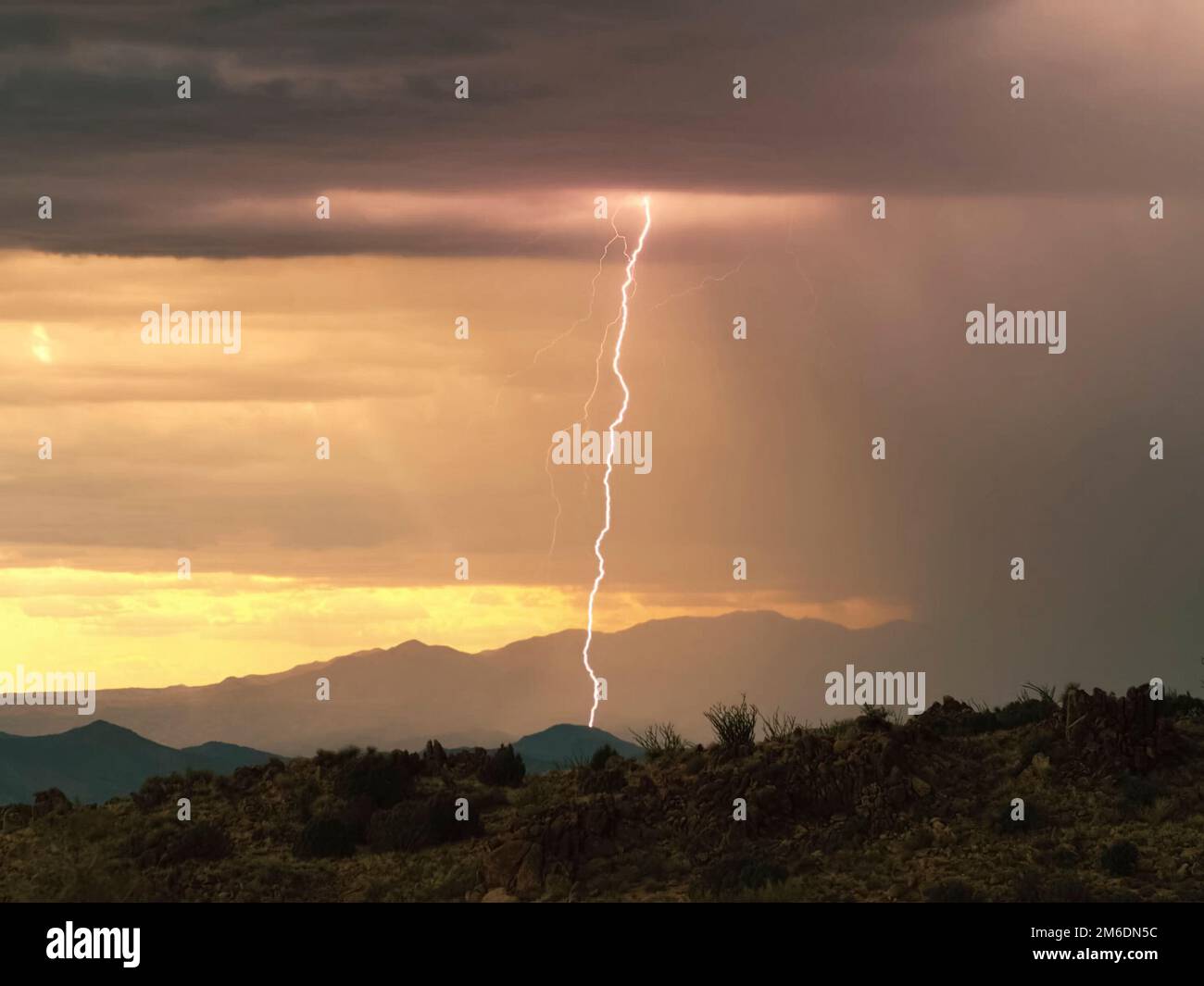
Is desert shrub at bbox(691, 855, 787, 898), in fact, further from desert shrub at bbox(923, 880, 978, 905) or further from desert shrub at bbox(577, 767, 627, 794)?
desert shrub at bbox(577, 767, 627, 794)

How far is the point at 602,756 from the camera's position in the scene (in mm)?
48844

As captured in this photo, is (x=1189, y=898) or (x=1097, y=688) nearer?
(x=1189, y=898)

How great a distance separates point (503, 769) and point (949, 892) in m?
13.7

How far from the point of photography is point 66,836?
4788 centimetres

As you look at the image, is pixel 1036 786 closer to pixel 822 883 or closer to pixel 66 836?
pixel 822 883

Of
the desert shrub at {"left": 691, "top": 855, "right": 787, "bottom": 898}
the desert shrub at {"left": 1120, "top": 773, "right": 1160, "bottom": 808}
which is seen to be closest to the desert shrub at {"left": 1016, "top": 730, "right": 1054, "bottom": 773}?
the desert shrub at {"left": 1120, "top": 773, "right": 1160, "bottom": 808}

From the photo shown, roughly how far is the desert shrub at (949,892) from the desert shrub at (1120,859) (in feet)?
9.78

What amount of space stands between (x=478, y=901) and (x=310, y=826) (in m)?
6.21

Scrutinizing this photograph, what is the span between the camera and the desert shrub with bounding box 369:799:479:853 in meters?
45.6

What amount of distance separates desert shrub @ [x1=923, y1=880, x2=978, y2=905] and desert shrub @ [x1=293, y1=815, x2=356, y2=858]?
535 inches

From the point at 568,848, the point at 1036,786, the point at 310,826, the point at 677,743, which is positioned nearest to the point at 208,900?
the point at 310,826

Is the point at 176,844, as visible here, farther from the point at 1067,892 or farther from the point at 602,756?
the point at 1067,892

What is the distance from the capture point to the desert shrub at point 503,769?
49594 millimetres
